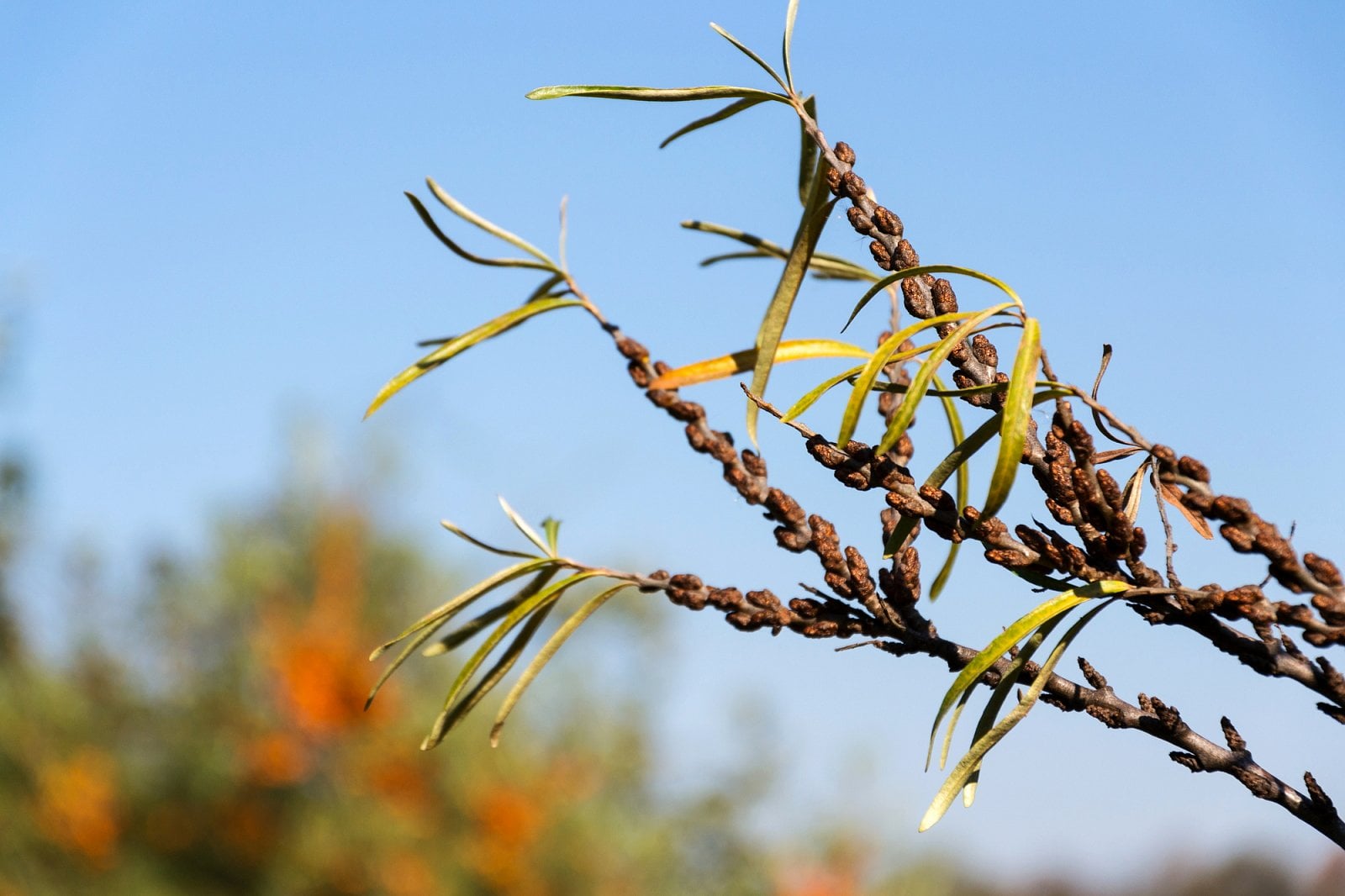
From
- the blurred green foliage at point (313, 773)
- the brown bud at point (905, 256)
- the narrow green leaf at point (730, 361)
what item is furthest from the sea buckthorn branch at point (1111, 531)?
the blurred green foliage at point (313, 773)

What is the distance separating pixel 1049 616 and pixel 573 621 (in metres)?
0.31

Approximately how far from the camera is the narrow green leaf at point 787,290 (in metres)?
0.70

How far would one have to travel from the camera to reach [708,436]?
721 millimetres

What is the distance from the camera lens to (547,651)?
788 millimetres

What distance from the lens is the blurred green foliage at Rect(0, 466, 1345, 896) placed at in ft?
20.0

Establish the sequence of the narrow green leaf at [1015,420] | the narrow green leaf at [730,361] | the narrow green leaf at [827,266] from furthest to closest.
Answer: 1. the narrow green leaf at [827,266]
2. the narrow green leaf at [730,361]
3. the narrow green leaf at [1015,420]

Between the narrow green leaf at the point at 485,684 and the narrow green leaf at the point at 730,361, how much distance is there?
166 millimetres

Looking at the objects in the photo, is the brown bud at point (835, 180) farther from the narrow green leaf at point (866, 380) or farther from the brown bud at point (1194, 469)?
the brown bud at point (1194, 469)

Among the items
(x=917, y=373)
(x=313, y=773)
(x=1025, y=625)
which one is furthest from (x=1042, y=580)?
(x=313, y=773)

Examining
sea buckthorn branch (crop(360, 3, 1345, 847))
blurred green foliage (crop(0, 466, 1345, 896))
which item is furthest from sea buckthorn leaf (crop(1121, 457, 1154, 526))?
blurred green foliage (crop(0, 466, 1345, 896))

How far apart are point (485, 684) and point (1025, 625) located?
343 millimetres

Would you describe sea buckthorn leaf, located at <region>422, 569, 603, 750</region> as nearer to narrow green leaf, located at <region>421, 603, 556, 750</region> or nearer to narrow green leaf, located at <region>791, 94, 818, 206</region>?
narrow green leaf, located at <region>421, 603, 556, 750</region>

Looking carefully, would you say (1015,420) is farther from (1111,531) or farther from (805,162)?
(805,162)

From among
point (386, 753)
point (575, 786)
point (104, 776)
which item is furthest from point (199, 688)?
point (575, 786)
